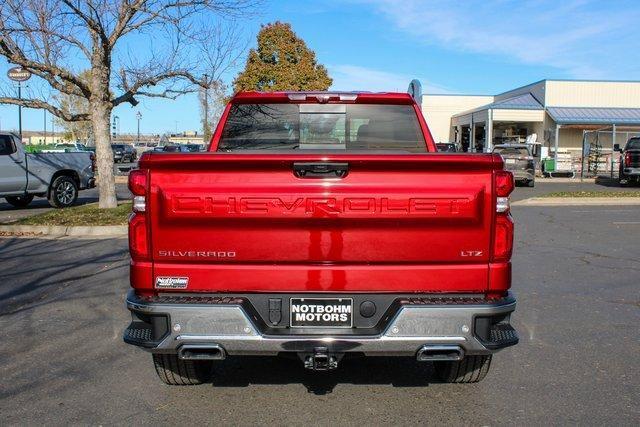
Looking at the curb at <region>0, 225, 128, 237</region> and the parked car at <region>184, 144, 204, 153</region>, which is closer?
the parked car at <region>184, 144, 204, 153</region>

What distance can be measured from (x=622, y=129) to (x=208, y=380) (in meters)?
36.6

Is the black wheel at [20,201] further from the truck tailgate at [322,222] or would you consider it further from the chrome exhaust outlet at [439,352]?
the chrome exhaust outlet at [439,352]

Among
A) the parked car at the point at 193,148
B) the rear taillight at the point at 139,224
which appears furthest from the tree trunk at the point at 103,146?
the rear taillight at the point at 139,224

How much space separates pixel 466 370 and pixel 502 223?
1257 mm

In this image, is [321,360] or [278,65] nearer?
[321,360]

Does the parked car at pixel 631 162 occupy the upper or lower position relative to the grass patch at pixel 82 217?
upper

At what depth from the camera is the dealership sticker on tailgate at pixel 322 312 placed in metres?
3.46

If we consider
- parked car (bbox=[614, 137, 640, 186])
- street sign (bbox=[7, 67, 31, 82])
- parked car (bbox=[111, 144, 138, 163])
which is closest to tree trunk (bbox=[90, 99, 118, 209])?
street sign (bbox=[7, 67, 31, 82])

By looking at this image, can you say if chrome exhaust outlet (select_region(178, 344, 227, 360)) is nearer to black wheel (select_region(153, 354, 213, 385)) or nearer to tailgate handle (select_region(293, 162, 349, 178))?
black wheel (select_region(153, 354, 213, 385))

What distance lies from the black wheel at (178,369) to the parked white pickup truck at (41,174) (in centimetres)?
1237

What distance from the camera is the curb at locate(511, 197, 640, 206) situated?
17688mm

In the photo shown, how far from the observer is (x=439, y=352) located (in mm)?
3451

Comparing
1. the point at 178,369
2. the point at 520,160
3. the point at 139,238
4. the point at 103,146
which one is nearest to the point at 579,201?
the point at 520,160

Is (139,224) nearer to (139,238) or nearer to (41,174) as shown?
(139,238)
